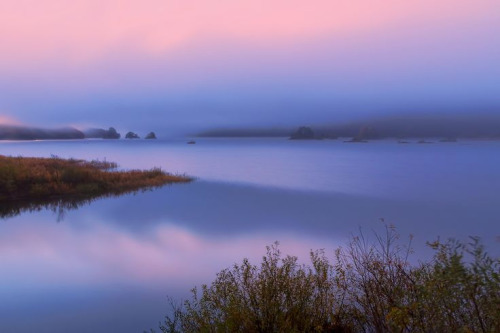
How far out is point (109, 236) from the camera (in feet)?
63.3

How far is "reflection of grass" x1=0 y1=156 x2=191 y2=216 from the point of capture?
2522cm

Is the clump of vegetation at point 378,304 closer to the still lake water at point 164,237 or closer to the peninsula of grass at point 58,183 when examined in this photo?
the still lake water at point 164,237

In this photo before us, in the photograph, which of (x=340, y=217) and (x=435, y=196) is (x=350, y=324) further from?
(x=435, y=196)

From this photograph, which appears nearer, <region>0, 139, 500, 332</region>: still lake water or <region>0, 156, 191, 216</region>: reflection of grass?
<region>0, 139, 500, 332</region>: still lake water

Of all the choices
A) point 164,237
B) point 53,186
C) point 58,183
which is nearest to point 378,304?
point 164,237

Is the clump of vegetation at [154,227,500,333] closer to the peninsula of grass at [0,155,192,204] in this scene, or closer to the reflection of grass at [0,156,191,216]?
the reflection of grass at [0,156,191,216]

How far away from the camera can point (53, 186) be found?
1096 inches

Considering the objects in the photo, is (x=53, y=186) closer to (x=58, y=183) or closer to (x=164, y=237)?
(x=58, y=183)

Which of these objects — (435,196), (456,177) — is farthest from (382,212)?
(456,177)

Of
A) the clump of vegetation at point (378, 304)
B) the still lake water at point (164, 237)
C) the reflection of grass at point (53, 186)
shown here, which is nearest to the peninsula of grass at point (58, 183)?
the reflection of grass at point (53, 186)

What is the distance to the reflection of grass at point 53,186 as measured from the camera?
25.2 metres

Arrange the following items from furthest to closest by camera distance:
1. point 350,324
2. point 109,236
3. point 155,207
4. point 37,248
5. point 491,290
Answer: point 155,207
point 109,236
point 37,248
point 350,324
point 491,290

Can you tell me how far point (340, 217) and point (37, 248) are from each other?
18.5 m

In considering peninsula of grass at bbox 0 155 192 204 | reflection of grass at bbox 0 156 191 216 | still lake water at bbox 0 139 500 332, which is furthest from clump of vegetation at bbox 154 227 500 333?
peninsula of grass at bbox 0 155 192 204
